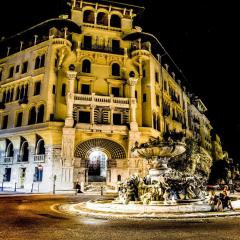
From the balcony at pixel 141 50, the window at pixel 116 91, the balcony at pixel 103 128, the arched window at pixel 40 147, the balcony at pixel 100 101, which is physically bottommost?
the arched window at pixel 40 147

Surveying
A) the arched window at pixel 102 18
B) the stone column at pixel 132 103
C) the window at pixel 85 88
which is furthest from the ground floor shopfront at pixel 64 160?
the arched window at pixel 102 18

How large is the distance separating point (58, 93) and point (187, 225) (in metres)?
22.9

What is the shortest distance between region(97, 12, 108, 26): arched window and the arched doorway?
1639 centimetres

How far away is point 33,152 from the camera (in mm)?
26797

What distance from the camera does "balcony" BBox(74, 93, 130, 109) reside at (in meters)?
26.7

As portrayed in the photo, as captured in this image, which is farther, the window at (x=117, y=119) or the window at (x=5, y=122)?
the window at (x=5, y=122)

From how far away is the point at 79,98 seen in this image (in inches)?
1057

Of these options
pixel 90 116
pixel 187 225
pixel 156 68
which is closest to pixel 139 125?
pixel 90 116

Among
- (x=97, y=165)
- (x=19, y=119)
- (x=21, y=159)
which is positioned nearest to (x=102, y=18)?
(x=19, y=119)

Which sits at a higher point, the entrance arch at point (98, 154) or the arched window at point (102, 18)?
the arched window at point (102, 18)

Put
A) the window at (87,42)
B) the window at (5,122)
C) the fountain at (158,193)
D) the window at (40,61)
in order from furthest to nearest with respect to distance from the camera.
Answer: the window at (87,42)
the window at (5,122)
the window at (40,61)
the fountain at (158,193)

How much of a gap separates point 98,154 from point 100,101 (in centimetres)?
625

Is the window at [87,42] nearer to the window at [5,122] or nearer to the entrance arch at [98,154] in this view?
the entrance arch at [98,154]

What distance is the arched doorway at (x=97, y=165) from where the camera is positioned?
94.5ft
